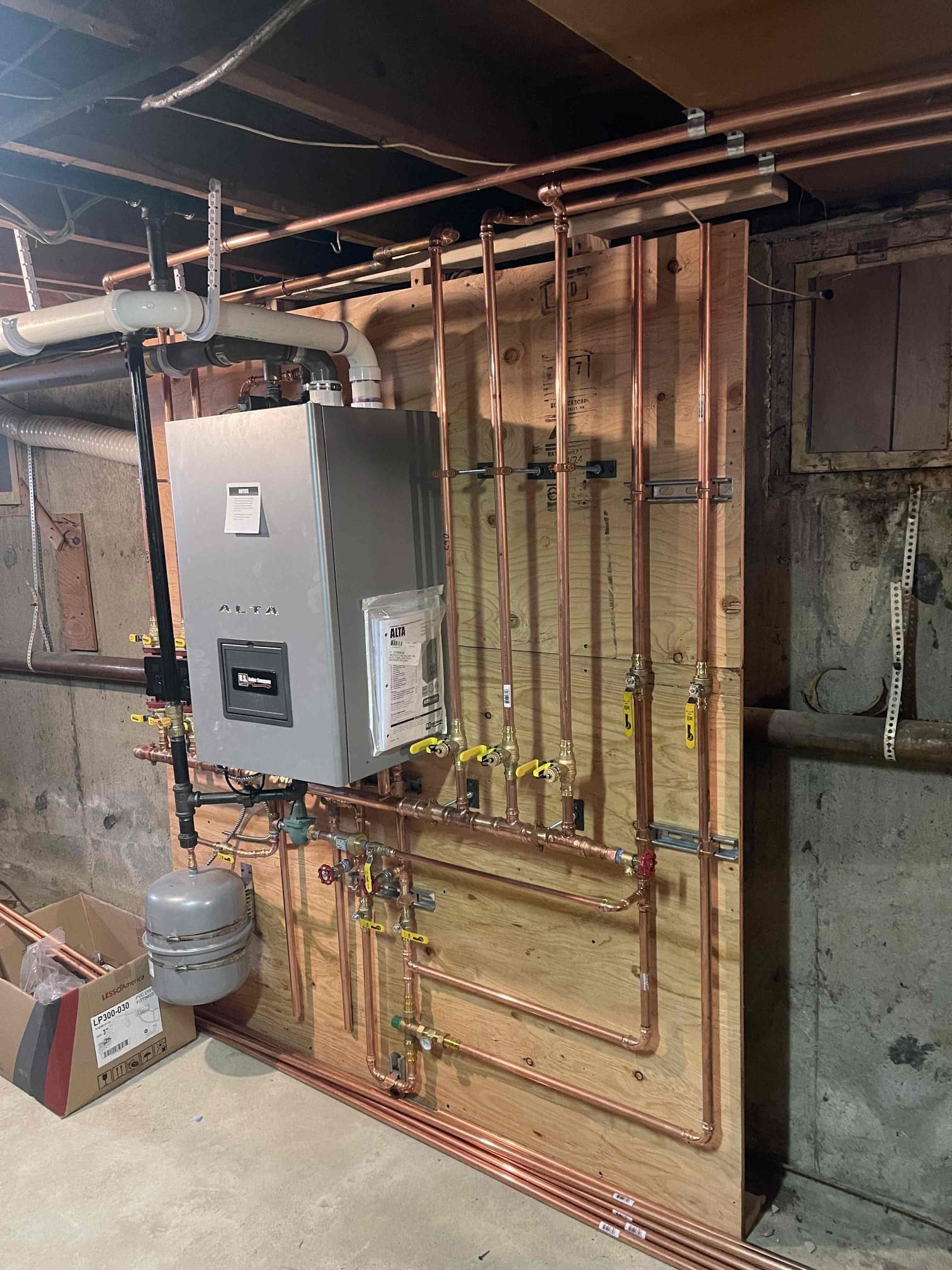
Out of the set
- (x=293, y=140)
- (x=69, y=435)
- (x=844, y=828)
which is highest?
(x=293, y=140)

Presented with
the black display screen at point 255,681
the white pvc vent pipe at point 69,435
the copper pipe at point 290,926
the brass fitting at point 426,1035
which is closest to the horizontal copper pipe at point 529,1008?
the brass fitting at point 426,1035

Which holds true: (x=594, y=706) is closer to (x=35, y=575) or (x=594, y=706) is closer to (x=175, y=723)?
(x=175, y=723)

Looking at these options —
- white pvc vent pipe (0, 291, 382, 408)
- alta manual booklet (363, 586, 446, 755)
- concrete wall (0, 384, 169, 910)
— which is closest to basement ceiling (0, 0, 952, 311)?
white pvc vent pipe (0, 291, 382, 408)

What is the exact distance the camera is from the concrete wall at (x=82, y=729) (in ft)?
10.2

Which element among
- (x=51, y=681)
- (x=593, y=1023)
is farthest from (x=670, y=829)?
(x=51, y=681)

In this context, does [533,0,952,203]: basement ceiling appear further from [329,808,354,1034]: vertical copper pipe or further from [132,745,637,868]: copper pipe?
[329,808,354,1034]: vertical copper pipe

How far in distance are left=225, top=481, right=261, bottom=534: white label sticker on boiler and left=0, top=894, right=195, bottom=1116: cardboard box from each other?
148 cm

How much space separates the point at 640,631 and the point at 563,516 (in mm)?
277

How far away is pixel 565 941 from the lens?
2.00 meters

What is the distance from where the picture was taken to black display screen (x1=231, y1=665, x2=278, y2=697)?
182 centimetres

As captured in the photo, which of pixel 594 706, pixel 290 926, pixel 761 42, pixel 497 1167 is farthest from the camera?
pixel 290 926

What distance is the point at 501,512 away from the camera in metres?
Result: 1.81

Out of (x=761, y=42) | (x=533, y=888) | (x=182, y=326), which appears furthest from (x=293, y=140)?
(x=533, y=888)

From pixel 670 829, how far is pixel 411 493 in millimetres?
901
